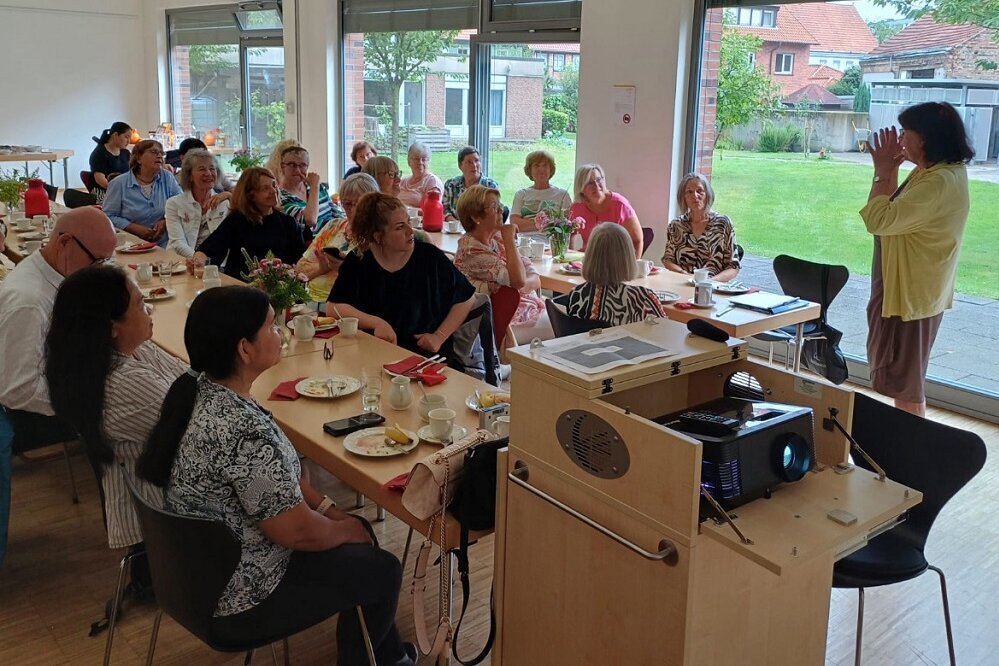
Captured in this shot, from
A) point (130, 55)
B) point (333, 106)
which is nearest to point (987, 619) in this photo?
point (333, 106)

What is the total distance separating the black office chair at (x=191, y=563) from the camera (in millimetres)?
1922

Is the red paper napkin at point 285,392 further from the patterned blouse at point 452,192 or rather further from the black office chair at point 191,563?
the patterned blouse at point 452,192

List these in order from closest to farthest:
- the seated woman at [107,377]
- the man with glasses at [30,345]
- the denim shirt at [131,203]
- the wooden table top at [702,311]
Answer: the seated woman at [107,377] < the man with glasses at [30,345] < the wooden table top at [702,311] < the denim shirt at [131,203]

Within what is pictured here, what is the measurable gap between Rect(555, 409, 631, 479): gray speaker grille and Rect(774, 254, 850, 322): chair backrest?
3068 millimetres

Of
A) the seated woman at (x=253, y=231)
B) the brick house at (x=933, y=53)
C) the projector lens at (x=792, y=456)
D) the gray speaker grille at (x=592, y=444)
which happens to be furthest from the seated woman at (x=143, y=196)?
the projector lens at (x=792, y=456)

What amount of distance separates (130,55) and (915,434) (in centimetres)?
1348

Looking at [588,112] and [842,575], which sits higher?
[588,112]

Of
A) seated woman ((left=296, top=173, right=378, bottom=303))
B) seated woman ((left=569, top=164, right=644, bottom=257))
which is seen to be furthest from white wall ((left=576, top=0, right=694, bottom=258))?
seated woman ((left=296, top=173, right=378, bottom=303))

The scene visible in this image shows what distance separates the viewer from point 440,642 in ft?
7.27

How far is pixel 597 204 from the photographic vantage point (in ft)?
19.6

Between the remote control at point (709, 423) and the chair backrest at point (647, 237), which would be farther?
the chair backrest at point (647, 237)

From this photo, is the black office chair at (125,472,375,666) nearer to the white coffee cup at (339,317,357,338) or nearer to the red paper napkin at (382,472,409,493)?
the red paper napkin at (382,472,409,493)

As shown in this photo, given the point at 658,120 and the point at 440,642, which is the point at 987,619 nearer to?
the point at 440,642

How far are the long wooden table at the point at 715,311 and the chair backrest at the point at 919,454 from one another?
42.8 inches
